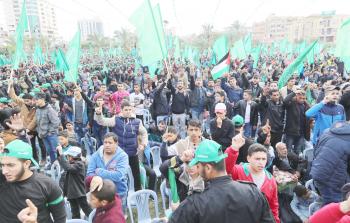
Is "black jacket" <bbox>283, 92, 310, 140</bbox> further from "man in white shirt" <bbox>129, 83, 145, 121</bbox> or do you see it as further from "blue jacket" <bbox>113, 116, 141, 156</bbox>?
"man in white shirt" <bbox>129, 83, 145, 121</bbox>

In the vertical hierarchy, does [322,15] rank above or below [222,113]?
above

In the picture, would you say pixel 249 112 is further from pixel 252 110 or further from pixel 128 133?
pixel 128 133

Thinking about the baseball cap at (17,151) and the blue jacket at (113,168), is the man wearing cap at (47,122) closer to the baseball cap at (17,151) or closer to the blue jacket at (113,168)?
the blue jacket at (113,168)

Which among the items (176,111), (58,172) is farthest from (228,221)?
(176,111)

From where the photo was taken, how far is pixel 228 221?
2045 mm

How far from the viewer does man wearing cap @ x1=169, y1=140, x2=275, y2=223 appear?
203cm

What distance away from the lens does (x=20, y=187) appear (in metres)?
2.61

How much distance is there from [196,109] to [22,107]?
4.47 m

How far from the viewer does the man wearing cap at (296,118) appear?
630 cm

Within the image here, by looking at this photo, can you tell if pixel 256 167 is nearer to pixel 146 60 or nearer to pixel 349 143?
pixel 349 143

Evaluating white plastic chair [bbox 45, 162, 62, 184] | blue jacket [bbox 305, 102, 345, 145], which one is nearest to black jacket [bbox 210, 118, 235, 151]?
blue jacket [bbox 305, 102, 345, 145]

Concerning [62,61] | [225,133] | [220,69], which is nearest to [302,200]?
[225,133]

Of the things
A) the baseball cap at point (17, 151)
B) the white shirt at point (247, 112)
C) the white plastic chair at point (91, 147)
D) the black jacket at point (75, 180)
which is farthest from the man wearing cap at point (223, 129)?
the white plastic chair at point (91, 147)

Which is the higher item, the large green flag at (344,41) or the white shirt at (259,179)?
the large green flag at (344,41)
